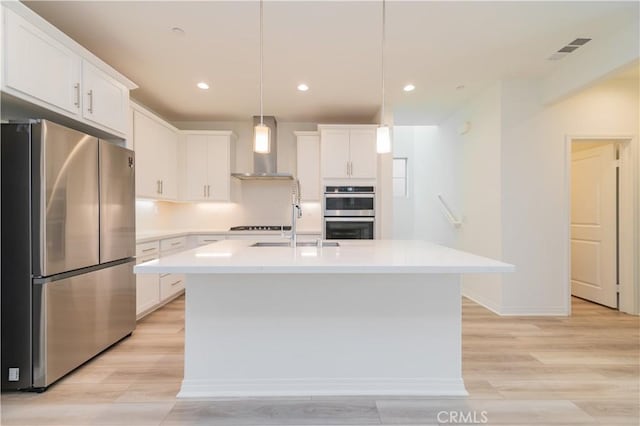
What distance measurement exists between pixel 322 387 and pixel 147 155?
3.19 metres

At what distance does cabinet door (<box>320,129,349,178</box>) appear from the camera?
14.2 ft

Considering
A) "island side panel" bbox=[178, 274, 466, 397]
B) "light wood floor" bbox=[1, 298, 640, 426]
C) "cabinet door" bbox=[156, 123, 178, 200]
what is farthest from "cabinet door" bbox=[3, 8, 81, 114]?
"light wood floor" bbox=[1, 298, 640, 426]

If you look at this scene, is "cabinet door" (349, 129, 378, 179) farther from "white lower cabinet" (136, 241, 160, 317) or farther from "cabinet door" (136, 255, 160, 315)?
"cabinet door" (136, 255, 160, 315)

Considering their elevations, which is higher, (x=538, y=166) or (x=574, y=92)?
(x=574, y=92)

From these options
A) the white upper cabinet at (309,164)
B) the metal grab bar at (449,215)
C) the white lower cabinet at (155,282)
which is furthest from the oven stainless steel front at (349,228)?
the white lower cabinet at (155,282)

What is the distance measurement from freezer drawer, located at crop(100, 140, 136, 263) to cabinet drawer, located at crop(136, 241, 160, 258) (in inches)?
10.1

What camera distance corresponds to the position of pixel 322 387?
195 centimetres

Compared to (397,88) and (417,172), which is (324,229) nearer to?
(397,88)

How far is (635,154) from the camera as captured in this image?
140 inches

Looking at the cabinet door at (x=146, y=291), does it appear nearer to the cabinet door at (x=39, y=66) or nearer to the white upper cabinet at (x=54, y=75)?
the white upper cabinet at (x=54, y=75)

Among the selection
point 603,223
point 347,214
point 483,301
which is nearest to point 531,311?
point 483,301

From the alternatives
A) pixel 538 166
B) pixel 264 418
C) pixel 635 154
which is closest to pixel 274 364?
pixel 264 418

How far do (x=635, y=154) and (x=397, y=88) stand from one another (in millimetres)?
2788

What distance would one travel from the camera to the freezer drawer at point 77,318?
77.8 inches
